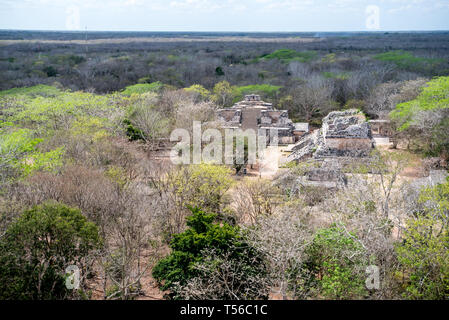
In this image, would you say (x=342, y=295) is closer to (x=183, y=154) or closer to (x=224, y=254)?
(x=224, y=254)

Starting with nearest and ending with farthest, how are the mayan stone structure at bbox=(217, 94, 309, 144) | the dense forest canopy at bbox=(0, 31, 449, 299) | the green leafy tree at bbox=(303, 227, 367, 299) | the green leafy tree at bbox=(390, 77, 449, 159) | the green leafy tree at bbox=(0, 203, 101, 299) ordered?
1. the green leafy tree at bbox=(0, 203, 101, 299)
2. the green leafy tree at bbox=(303, 227, 367, 299)
3. the dense forest canopy at bbox=(0, 31, 449, 299)
4. the green leafy tree at bbox=(390, 77, 449, 159)
5. the mayan stone structure at bbox=(217, 94, 309, 144)

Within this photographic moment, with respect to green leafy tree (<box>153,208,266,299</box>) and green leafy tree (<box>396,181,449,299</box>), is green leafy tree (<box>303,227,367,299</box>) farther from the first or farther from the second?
green leafy tree (<box>153,208,266,299</box>)

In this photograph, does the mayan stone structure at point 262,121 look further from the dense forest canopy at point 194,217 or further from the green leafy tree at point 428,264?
the green leafy tree at point 428,264

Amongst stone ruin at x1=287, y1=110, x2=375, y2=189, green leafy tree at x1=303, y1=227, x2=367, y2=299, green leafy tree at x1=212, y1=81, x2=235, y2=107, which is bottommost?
green leafy tree at x1=303, y1=227, x2=367, y2=299

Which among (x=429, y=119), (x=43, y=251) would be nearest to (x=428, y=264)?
(x=43, y=251)

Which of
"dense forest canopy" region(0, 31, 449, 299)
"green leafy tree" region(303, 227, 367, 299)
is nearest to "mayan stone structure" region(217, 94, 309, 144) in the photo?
"dense forest canopy" region(0, 31, 449, 299)

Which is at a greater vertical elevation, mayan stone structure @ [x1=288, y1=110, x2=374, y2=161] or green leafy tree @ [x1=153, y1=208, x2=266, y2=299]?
mayan stone structure @ [x1=288, y1=110, x2=374, y2=161]
